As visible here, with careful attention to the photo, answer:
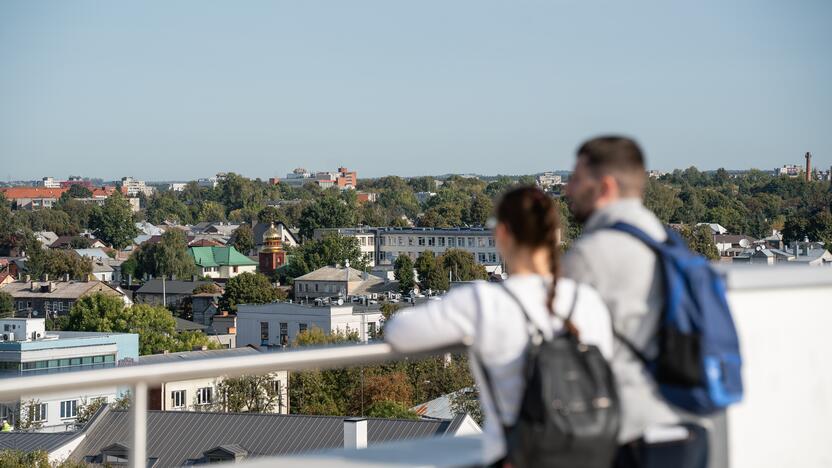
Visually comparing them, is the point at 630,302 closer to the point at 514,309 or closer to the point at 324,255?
the point at 514,309

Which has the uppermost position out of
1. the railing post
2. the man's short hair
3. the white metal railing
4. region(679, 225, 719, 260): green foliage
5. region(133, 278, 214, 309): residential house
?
the man's short hair

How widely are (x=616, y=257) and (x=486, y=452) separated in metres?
0.48

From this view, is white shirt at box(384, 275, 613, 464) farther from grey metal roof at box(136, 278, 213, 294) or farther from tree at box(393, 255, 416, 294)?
grey metal roof at box(136, 278, 213, 294)

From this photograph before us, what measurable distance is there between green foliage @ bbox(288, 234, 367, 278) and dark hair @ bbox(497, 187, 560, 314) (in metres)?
85.0

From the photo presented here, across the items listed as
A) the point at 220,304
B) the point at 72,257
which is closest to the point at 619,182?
the point at 220,304

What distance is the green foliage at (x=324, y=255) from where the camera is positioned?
88.1 m

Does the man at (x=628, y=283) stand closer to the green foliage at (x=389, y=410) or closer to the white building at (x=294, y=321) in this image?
the green foliage at (x=389, y=410)

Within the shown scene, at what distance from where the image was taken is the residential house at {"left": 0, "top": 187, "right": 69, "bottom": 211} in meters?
177

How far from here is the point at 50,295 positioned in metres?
77.6

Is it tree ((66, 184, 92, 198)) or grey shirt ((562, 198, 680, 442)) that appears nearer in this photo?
grey shirt ((562, 198, 680, 442))

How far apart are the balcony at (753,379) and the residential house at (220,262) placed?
96.7 meters

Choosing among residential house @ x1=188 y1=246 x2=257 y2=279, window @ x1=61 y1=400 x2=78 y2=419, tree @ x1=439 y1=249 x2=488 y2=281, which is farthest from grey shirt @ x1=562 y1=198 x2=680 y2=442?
residential house @ x1=188 y1=246 x2=257 y2=279

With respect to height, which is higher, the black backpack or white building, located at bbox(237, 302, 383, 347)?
the black backpack

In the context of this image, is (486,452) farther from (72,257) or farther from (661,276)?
(72,257)
